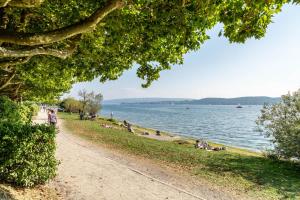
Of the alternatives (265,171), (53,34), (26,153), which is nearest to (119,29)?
(53,34)

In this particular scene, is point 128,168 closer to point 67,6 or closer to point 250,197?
point 250,197

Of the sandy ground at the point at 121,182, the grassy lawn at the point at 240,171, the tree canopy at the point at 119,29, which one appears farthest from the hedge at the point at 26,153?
the grassy lawn at the point at 240,171

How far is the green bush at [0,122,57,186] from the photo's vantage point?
A: 10.9 m

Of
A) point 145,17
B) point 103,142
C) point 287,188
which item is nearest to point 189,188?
point 287,188

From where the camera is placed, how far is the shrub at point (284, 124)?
2320 cm

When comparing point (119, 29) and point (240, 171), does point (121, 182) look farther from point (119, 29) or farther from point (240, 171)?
point (240, 171)

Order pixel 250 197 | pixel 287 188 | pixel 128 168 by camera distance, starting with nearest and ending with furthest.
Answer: pixel 250 197
pixel 287 188
pixel 128 168

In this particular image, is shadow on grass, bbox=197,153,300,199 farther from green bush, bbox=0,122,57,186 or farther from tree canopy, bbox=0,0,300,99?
green bush, bbox=0,122,57,186

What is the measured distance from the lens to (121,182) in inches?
568

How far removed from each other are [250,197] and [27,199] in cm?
949

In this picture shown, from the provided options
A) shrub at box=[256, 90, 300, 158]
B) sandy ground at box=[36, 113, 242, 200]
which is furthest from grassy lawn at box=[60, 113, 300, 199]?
sandy ground at box=[36, 113, 242, 200]

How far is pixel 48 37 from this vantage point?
A: 6.52 m

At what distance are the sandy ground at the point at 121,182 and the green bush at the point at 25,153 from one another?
4.32 feet

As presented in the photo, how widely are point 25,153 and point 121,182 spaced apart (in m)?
4.89
